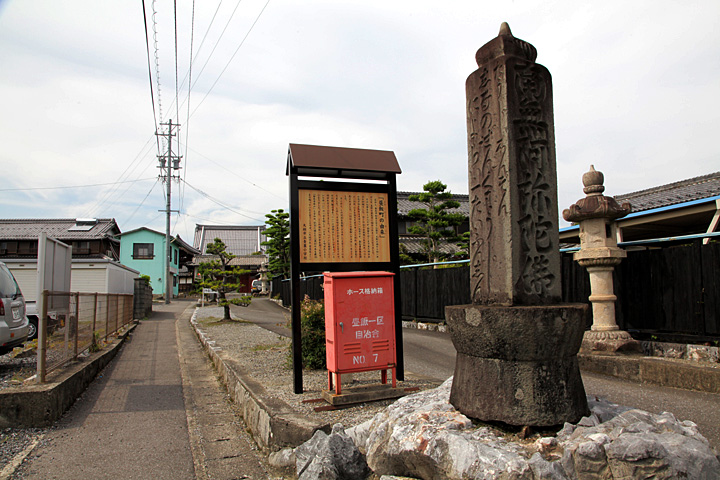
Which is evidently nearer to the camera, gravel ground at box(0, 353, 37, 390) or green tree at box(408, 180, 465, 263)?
gravel ground at box(0, 353, 37, 390)

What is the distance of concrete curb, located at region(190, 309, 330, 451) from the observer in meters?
4.28

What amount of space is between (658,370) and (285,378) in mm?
5220

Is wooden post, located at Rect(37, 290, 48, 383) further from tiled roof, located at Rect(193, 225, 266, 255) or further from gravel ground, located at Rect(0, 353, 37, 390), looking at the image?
tiled roof, located at Rect(193, 225, 266, 255)

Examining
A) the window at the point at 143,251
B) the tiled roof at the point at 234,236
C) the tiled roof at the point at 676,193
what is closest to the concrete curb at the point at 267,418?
the tiled roof at the point at 676,193

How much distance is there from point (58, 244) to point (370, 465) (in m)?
5.78

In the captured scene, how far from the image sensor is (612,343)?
7.55 meters

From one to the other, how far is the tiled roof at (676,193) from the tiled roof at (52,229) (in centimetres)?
3534

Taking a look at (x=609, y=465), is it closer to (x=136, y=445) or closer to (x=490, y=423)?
(x=490, y=423)

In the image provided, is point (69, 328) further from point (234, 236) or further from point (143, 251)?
point (234, 236)

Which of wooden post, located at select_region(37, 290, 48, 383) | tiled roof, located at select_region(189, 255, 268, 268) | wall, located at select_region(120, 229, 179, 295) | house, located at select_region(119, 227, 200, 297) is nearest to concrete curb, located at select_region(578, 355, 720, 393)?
wooden post, located at select_region(37, 290, 48, 383)

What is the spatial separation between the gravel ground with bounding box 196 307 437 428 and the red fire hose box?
14.8 inches

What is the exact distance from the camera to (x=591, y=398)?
3.89 meters

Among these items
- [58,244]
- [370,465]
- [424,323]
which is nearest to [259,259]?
[424,323]

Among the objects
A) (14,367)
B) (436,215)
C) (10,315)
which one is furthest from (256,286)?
(10,315)
